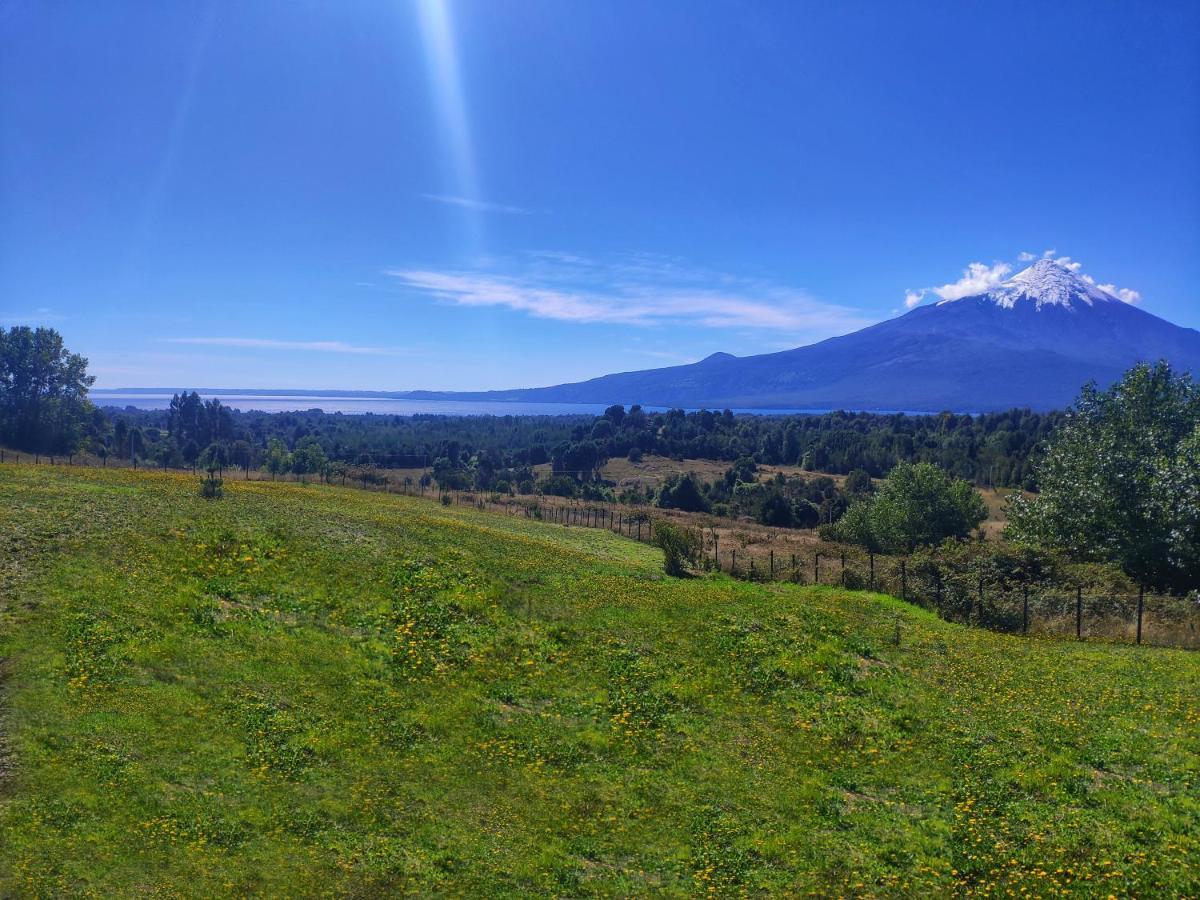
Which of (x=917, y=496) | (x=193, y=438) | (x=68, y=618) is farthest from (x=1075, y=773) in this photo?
(x=193, y=438)

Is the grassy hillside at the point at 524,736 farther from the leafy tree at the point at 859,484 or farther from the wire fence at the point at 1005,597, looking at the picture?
the leafy tree at the point at 859,484

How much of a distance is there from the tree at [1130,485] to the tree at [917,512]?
7.54 metres

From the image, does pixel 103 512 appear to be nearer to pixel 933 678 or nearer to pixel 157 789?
pixel 157 789

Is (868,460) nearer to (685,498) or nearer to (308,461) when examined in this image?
(685,498)

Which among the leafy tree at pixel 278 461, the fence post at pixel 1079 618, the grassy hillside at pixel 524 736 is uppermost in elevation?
the leafy tree at pixel 278 461

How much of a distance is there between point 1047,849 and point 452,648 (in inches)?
598

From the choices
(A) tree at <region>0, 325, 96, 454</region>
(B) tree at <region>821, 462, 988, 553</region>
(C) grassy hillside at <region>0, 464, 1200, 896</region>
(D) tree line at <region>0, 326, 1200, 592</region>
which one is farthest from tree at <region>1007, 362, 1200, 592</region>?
(A) tree at <region>0, 325, 96, 454</region>

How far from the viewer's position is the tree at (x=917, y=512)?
51.3m

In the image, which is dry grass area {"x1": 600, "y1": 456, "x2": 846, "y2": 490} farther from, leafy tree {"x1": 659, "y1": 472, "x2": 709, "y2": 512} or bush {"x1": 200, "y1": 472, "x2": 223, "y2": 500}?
bush {"x1": 200, "y1": 472, "x2": 223, "y2": 500}

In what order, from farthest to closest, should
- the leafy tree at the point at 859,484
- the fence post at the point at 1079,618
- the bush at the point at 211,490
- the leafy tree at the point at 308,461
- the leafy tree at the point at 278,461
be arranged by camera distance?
the leafy tree at the point at 278,461, the leafy tree at the point at 308,461, the leafy tree at the point at 859,484, the bush at the point at 211,490, the fence post at the point at 1079,618

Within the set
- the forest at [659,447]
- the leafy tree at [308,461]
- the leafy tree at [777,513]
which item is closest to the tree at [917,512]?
the leafy tree at [777,513]

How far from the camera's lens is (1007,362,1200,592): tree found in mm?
31750

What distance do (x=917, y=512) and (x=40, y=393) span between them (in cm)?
11074

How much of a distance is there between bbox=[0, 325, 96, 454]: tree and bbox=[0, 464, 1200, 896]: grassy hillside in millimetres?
86687
